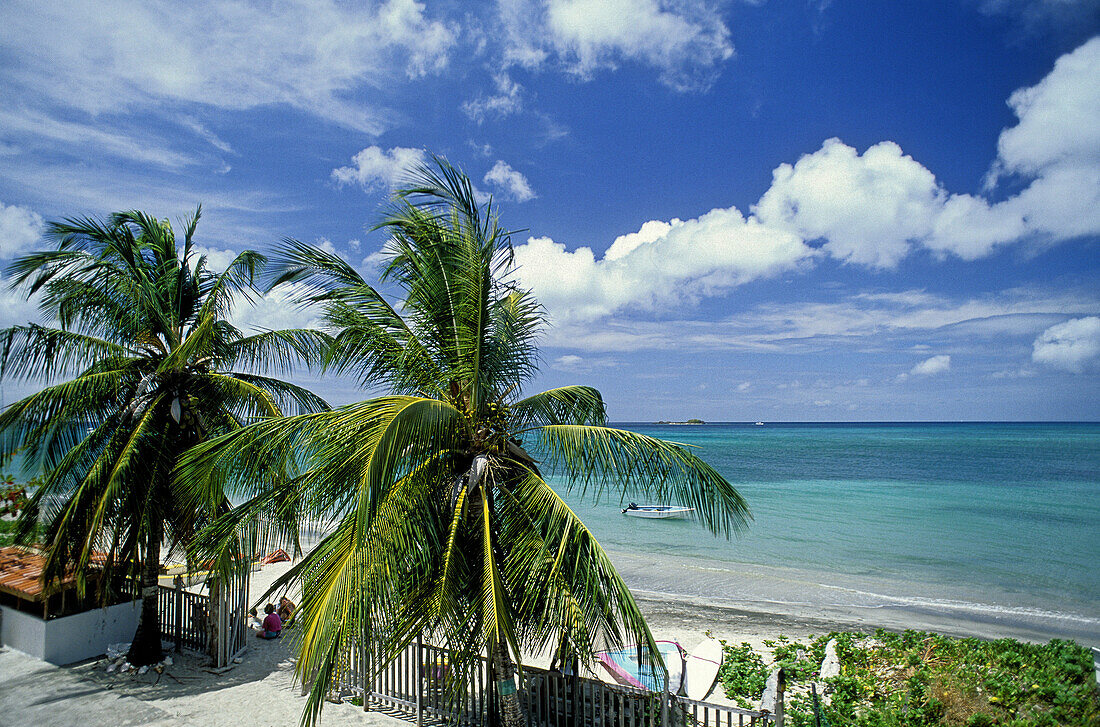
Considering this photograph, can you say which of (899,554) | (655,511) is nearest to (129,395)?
(899,554)

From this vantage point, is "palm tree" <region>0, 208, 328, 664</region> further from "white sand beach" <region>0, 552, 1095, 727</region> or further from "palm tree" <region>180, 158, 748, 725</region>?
"palm tree" <region>180, 158, 748, 725</region>

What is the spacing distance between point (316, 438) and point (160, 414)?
560cm

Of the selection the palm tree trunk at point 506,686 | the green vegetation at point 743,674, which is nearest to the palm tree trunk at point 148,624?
the palm tree trunk at point 506,686

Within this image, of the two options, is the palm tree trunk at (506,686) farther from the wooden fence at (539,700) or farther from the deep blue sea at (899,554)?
the deep blue sea at (899,554)

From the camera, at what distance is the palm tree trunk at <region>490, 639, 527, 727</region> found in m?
5.78

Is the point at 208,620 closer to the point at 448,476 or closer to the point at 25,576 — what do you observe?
the point at 25,576

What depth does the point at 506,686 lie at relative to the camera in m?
5.96

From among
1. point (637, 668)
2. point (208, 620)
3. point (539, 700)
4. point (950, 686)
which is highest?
point (950, 686)

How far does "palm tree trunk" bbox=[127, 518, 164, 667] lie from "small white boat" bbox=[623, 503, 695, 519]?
89.0ft

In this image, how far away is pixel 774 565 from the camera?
21547 mm

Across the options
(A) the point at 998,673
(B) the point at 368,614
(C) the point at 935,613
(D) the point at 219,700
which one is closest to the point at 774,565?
(C) the point at 935,613

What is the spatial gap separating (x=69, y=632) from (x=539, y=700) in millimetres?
8266

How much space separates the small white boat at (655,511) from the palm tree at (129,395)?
27.5m

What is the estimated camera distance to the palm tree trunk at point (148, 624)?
9.51 metres
